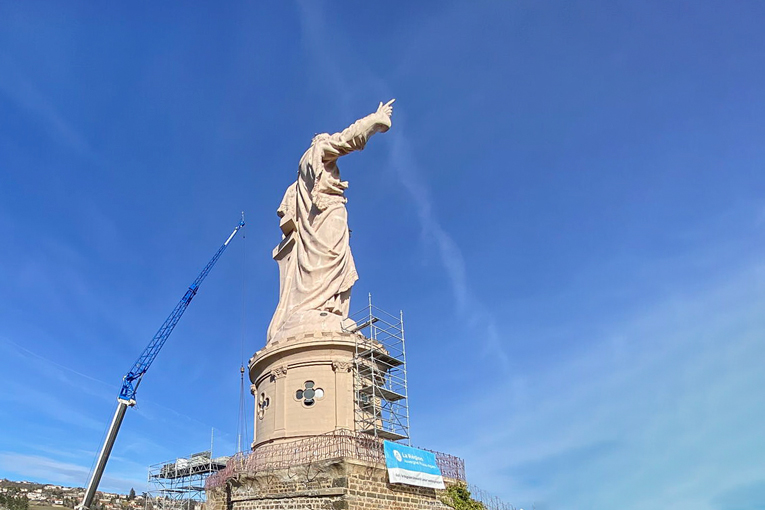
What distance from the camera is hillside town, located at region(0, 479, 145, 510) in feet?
270

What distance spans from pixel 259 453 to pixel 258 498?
272cm

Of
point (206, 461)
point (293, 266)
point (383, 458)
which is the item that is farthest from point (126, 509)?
Answer: point (383, 458)

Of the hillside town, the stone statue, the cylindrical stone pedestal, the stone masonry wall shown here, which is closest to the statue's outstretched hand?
the stone statue

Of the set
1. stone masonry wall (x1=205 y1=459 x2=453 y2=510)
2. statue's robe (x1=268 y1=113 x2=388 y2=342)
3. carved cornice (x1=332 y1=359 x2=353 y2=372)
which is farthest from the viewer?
statue's robe (x1=268 y1=113 x2=388 y2=342)

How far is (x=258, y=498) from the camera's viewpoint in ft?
88.8

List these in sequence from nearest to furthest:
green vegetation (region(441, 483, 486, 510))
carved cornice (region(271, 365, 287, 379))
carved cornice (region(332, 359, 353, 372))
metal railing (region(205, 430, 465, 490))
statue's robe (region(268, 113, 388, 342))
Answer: metal railing (region(205, 430, 465, 490)), green vegetation (region(441, 483, 486, 510)), carved cornice (region(332, 359, 353, 372)), carved cornice (region(271, 365, 287, 379)), statue's robe (region(268, 113, 388, 342))

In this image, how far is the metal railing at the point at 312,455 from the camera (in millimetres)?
26109

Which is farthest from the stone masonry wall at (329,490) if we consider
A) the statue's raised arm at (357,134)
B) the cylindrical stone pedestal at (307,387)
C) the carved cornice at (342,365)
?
the statue's raised arm at (357,134)

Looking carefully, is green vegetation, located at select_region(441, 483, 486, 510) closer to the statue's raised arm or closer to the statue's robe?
the statue's robe

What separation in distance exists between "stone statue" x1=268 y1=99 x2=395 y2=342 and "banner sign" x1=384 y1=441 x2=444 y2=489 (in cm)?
862

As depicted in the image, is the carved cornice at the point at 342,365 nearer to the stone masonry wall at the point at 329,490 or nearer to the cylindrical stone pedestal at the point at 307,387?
the cylindrical stone pedestal at the point at 307,387

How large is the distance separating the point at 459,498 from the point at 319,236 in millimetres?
16519

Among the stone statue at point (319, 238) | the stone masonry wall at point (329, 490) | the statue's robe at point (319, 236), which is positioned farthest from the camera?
the statue's robe at point (319, 236)

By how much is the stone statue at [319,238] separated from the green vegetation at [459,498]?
10.5 meters
